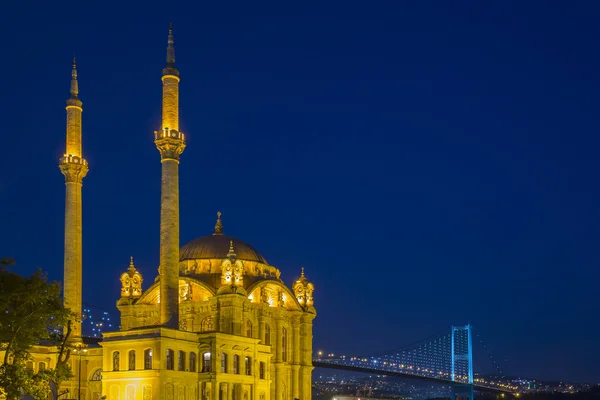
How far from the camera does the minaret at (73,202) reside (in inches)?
2852

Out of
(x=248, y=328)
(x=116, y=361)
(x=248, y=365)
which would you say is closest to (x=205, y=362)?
(x=248, y=365)

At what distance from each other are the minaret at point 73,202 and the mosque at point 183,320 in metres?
0.08

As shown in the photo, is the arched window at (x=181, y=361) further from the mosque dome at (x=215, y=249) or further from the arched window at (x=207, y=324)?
the mosque dome at (x=215, y=249)

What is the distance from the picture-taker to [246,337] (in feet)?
231

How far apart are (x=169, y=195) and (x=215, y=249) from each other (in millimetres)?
13738

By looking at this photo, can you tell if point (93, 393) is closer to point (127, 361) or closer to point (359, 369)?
point (127, 361)

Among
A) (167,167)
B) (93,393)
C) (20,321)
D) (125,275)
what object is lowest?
(93,393)

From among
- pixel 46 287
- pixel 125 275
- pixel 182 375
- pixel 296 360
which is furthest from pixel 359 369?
pixel 46 287

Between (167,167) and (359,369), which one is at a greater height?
(167,167)

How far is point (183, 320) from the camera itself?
74938 mm

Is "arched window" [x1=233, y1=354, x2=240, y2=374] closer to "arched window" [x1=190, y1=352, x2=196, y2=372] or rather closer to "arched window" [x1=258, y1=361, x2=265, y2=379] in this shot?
"arched window" [x1=190, y1=352, x2=196, y2=372]

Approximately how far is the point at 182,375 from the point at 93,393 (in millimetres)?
13126

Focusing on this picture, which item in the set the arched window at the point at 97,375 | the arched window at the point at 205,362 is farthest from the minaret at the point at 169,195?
the arched window at the point at 97,375

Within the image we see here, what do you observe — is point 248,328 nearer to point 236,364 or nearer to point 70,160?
point 236,364
